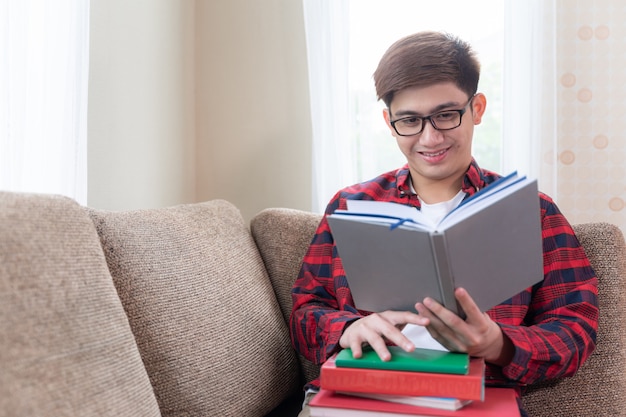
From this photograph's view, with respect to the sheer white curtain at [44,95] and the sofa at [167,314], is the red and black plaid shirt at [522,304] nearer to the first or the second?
the sofa at [167,314]

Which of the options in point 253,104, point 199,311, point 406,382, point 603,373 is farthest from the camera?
point 253,104

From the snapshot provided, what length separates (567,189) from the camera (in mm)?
2527

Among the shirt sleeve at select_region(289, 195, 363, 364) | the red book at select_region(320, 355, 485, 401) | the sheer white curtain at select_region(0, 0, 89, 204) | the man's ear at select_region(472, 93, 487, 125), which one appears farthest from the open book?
the sheer white curtain at select_region(0, 0, 89, 204)

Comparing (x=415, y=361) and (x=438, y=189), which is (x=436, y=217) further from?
(x=415, y=361)

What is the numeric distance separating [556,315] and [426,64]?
0.59 meters

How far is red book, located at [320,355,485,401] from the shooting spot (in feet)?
3.58

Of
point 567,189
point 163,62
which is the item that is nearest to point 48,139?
point 163,62

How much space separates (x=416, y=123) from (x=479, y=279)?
0.51 metres

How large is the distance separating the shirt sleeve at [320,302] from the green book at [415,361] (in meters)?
0.22

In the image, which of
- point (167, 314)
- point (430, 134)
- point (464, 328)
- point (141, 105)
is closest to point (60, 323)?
point (167, 314)

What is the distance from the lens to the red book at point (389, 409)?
1116mm

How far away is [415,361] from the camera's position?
113cm

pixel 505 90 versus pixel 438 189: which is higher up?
pixel 505 90

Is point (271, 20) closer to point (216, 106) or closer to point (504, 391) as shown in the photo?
point (216, 106)
